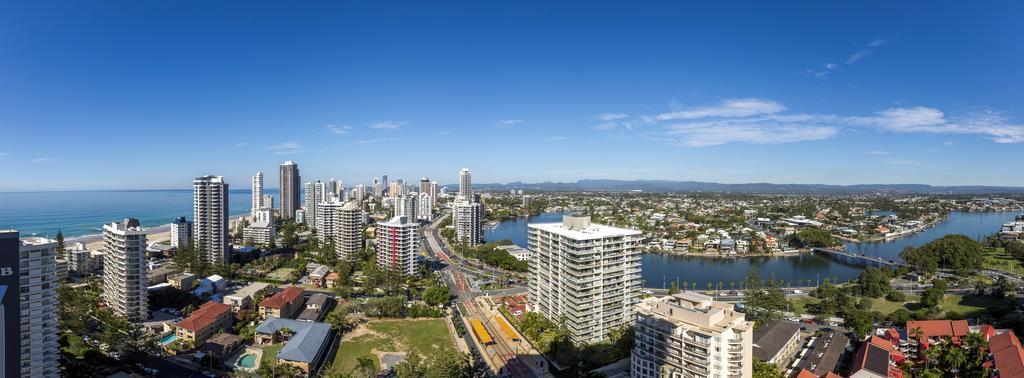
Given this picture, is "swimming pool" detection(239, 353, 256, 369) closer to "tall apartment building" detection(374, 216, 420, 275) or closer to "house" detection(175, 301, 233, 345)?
"house" detection(175, 301, 233, 345)

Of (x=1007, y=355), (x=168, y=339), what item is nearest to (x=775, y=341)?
(x=1007, y=355)

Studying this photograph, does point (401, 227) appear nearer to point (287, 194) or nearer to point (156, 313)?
point (156, 313)

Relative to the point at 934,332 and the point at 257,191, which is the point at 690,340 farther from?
the point at 257,191

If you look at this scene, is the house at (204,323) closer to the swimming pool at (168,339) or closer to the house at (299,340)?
the swimming pool at (168,339)

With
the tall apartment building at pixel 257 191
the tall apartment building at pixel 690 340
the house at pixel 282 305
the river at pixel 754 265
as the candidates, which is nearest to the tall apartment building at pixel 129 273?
the house at pixel 282 305

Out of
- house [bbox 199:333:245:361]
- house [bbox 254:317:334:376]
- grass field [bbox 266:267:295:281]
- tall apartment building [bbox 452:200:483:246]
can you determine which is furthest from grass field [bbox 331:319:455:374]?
tall apartment building [bbox 452:200:483:246]
